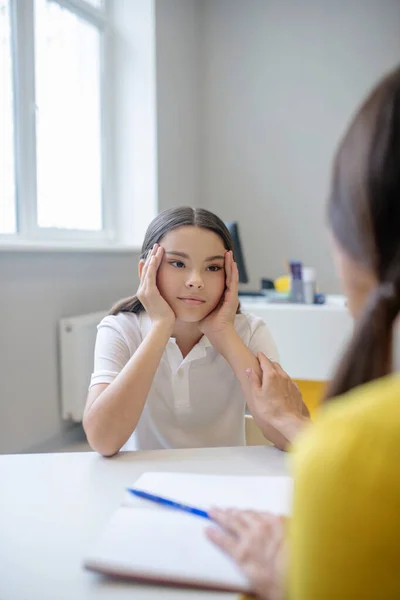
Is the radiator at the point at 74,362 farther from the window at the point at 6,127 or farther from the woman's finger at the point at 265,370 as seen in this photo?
the woman's finger at the point at 265,370

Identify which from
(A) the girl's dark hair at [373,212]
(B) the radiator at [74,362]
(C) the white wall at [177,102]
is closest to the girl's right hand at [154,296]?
(A) the girl's dark hair at [373,212]

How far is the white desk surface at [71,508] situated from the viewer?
0.55 metres

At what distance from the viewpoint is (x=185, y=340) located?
4.35ft

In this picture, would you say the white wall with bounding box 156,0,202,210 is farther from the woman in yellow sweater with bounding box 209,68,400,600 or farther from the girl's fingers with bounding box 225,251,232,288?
the woman in yellow sweater with bounding box 209,68,400,600

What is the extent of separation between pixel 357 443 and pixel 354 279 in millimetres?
200

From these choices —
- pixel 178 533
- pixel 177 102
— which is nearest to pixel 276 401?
pixel 178 533

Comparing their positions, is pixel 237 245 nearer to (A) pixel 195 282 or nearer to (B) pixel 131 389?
(A) pixel 195 282

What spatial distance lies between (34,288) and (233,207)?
6.13 ft

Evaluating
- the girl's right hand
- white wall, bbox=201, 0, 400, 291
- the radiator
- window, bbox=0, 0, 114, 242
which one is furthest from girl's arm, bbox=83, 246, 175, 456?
white wall, bbox=201, 0, 400, 291

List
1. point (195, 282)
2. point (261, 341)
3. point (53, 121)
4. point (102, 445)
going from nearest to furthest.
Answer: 1. point (102, 445)
2. point (195, 282)
3. point (261, 341)
4. point (53, 121)

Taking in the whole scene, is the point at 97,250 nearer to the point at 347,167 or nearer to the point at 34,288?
the point at 34,288

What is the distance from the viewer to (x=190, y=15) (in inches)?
139

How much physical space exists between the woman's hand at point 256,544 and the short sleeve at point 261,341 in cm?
67

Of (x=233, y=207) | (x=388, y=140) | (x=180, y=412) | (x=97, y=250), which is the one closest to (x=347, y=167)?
(x=388, y=140)
